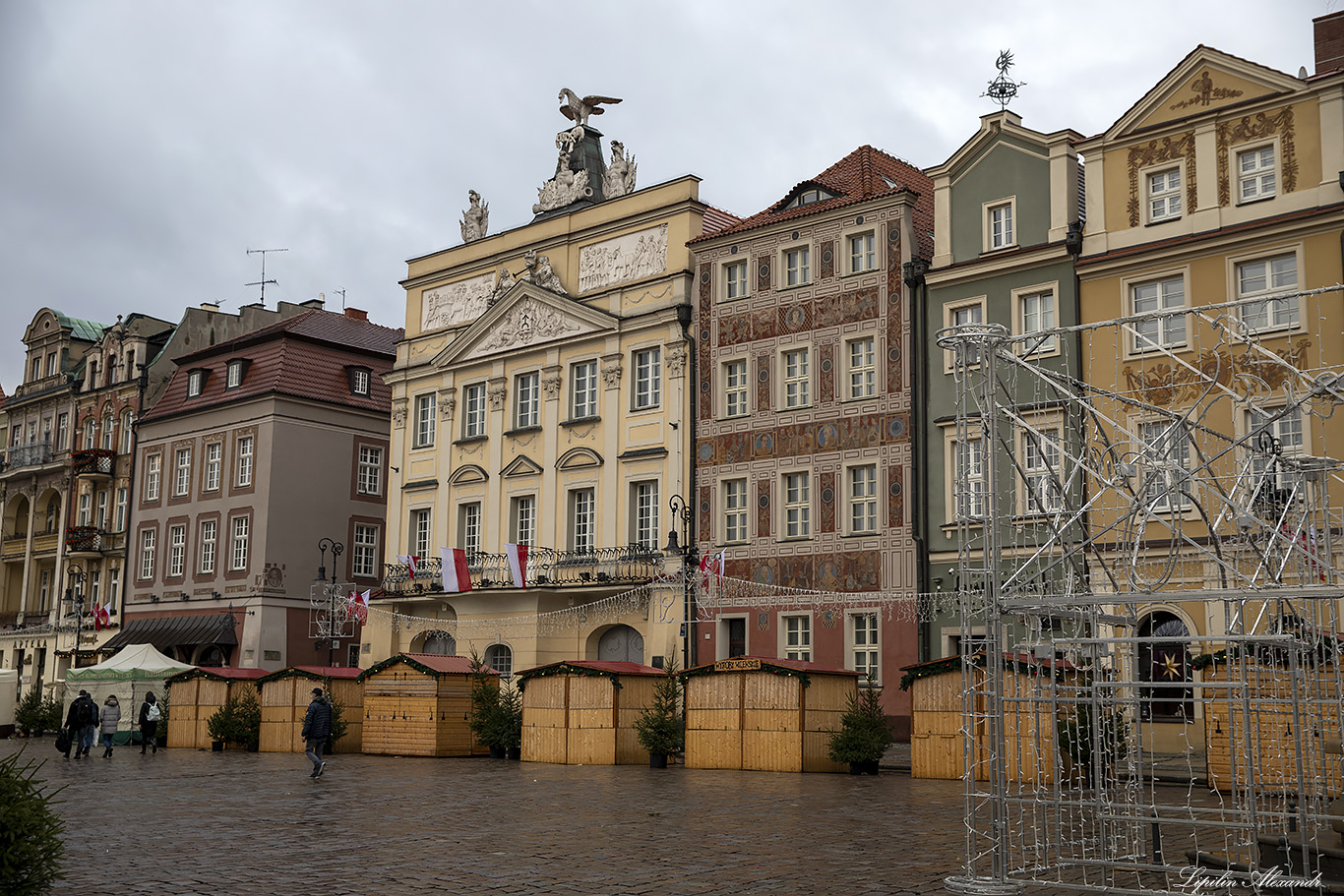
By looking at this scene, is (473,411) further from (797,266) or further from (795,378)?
(797,266)

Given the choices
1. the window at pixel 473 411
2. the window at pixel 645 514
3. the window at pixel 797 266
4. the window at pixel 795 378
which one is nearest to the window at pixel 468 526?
the window at pixel 473 411

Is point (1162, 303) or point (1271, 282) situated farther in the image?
point (1162, 303)

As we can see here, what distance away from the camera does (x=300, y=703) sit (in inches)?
1451

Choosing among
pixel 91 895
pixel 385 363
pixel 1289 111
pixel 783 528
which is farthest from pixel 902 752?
pixel 385 363

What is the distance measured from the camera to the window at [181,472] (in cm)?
5462

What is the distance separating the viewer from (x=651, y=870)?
42.6 ft

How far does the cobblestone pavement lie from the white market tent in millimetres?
14616

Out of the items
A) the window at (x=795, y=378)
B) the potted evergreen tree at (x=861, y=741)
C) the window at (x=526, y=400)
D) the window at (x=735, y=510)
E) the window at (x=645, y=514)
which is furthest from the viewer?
the window at (x=526, y=400)

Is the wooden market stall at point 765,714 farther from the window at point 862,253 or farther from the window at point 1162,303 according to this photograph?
the window at point 862,253

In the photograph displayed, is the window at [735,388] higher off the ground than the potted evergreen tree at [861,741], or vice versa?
the window at [735,388]

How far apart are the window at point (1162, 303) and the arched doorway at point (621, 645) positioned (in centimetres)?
1554

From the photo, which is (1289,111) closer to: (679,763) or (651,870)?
(679,763)

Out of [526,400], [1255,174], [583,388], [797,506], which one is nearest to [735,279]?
[583,388]

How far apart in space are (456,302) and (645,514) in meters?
11.0
